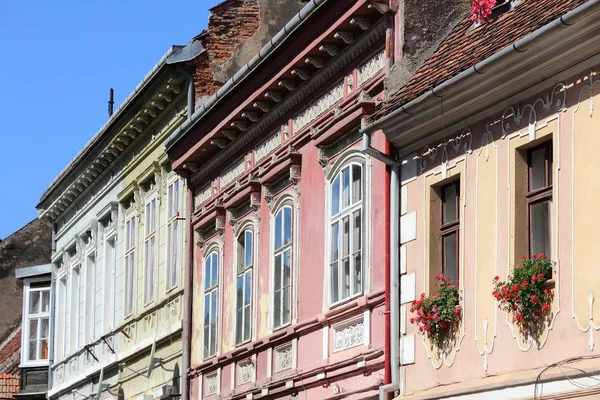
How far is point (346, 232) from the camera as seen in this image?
20.5m

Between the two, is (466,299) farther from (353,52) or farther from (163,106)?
(163,106)

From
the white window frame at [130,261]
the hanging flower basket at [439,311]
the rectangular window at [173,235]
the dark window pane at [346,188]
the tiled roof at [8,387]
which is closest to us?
the hanging flower basket at [439,311]

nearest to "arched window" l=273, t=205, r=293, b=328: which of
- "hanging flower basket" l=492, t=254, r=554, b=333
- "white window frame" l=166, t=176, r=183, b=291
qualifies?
"white window frame" l=166, t=176, r=183, b=291

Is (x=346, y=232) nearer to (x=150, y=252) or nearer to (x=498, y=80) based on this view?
(x=498, y=80)

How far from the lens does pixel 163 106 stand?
29594 mm

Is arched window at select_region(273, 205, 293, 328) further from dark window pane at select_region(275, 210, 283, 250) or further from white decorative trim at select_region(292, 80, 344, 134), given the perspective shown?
white decorative trim at select_region(292, 80, 344, 134)

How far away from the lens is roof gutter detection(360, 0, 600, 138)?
1442 cm

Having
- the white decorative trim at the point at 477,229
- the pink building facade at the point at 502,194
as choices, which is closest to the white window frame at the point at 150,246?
the pink building facade at the point at 502,194

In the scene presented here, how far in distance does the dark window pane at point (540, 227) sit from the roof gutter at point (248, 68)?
5.70 m

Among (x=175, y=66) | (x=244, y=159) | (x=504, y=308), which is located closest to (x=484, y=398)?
(x=504, y=308)

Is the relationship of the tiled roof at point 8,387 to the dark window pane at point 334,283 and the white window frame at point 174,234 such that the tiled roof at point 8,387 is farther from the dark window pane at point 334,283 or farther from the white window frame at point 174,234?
the dark window pane at point 334,283

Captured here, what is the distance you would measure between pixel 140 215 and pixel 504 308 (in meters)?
16.3

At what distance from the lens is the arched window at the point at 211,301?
25859mm

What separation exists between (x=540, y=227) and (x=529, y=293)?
2.49 ft
